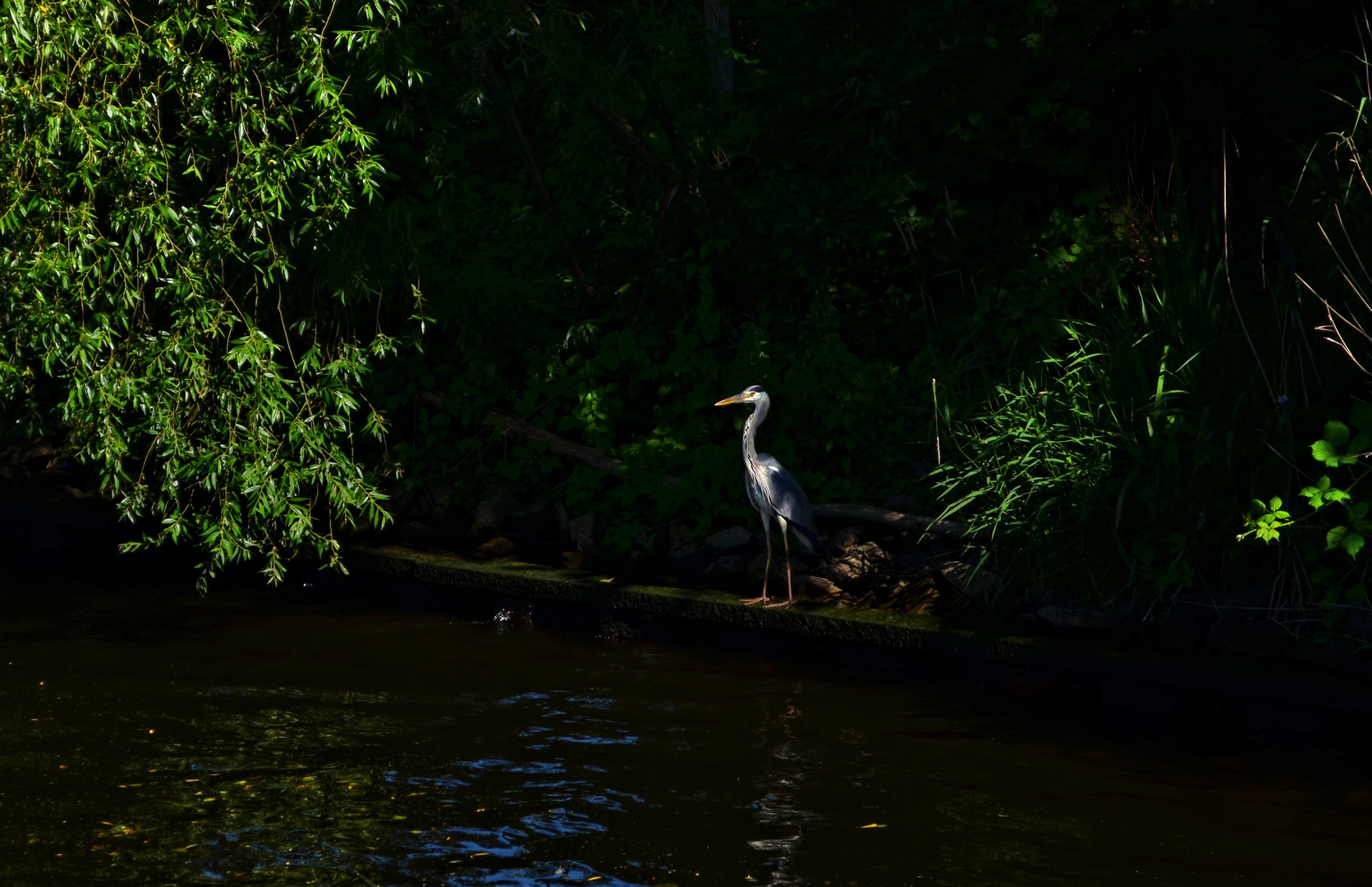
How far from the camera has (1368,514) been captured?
6.58 m

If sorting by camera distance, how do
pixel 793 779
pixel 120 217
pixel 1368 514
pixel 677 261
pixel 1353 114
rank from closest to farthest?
1. pixel 793 779
2. pixel 1368 514
3. pixel 120 217
4. pixel 1353 114
5. pixel 677 261

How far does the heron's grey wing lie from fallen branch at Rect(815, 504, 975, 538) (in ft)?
1.58

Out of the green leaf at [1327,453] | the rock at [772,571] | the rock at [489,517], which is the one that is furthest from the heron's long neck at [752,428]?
the green leaf at [1327,453]

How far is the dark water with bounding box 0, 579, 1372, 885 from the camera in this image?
4820mm

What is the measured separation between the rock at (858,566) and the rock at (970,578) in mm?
486

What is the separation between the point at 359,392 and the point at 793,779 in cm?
557

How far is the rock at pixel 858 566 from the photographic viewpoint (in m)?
8.10

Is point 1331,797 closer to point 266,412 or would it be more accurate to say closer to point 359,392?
point 266,412

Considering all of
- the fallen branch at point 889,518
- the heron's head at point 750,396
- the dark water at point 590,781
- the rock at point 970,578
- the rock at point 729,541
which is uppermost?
the heron's head at point 750,396

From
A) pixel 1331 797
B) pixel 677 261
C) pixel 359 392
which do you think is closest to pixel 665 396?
pixel 677 261

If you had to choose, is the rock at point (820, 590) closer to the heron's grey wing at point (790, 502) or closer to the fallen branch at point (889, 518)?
the heron's grey wing at point (790, 502)

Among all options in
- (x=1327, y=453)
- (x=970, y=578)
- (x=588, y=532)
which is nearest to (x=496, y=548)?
(x=588, y=532)

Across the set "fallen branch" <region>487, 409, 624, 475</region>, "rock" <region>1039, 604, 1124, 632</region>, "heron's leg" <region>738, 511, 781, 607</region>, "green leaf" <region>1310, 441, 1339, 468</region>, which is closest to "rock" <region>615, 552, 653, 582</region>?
"heron's leg" <region>738, 511, 781, 607</region>

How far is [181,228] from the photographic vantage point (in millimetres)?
7984
